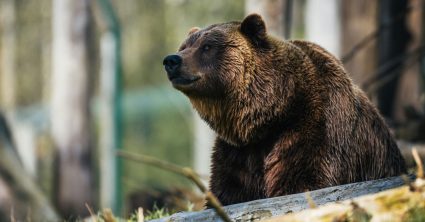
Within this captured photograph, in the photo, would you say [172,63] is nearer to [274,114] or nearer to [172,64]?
[172,64]

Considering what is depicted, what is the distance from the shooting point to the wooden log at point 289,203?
481 cm

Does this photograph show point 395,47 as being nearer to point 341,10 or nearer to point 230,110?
point 341,10

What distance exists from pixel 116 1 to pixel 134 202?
136 feet

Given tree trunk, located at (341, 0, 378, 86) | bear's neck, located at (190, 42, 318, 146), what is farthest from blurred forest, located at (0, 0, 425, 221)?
bear's neck, located at (190, 42, 318, 146)


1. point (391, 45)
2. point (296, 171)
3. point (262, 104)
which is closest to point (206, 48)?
point (262, 104)

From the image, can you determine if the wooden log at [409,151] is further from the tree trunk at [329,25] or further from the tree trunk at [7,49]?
the tree trunk at [7,49]

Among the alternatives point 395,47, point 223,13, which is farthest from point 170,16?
point 395,47

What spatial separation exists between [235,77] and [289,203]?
1702mm

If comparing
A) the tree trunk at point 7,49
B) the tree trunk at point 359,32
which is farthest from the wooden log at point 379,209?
the tree trunk at point 7,49

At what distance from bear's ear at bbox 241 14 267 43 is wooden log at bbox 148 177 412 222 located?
1.89m

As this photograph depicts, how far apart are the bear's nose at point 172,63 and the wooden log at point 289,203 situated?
1511 mm

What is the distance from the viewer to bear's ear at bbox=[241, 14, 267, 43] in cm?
642

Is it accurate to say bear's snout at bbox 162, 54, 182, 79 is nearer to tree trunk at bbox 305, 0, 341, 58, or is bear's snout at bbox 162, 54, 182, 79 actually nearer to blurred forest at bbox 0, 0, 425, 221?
blurred forest at bbox 0, 0, 425, 221

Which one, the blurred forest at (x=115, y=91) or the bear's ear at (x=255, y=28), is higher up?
the bear's ear at (x=255, y=28)
